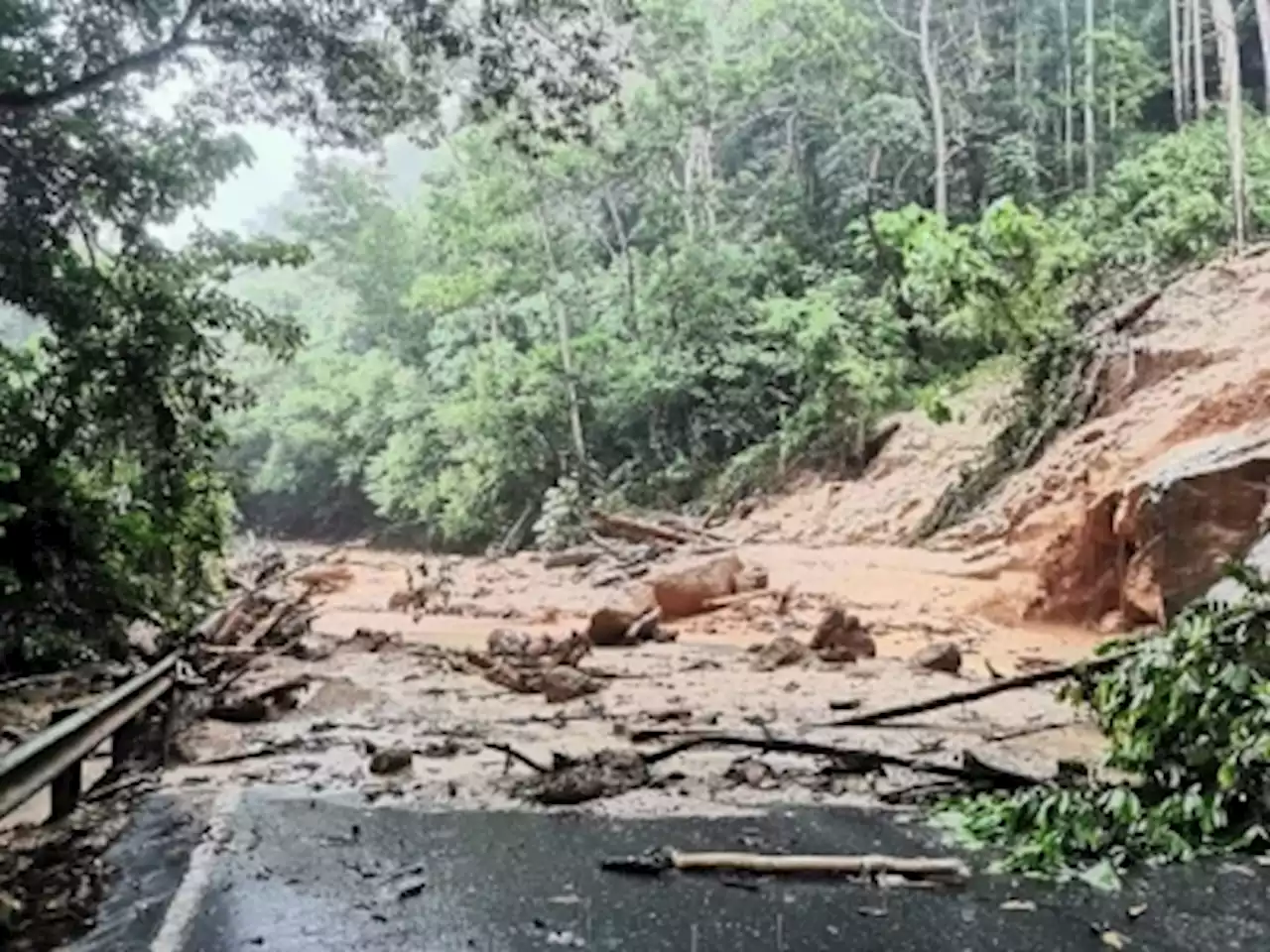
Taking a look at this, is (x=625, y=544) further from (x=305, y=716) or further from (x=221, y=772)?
(x=221, y=772)

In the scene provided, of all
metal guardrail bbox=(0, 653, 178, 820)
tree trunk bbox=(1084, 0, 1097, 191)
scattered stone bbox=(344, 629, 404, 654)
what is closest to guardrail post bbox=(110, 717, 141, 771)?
metal guardrail bbox=(0, 653, 178, 820)

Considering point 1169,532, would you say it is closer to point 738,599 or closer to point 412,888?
point 738,599

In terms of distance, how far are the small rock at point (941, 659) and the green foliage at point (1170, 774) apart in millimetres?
4810

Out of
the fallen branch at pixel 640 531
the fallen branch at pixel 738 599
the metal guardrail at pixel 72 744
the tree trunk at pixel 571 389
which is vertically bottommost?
the fallen branch at pixel 738 599

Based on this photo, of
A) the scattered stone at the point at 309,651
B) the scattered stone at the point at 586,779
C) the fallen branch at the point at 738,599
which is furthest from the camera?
the fallen branch at the point at 738,599

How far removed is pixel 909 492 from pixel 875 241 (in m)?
8.97

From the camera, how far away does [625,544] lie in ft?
74.9

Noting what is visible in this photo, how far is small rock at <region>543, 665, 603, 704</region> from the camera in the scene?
1027 cm

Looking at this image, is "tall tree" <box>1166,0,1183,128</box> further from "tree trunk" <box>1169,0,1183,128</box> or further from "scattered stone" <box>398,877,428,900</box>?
"scattered stone" <box>398,877,428,900</box>

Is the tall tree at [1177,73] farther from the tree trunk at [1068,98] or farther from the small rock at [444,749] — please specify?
the small rock at [444,749]

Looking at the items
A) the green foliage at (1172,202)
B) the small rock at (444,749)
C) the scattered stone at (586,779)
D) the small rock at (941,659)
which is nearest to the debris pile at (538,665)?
the small rock at (444,749)

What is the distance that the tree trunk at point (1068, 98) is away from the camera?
3116cm

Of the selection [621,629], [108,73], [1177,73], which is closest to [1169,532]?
[621,629]

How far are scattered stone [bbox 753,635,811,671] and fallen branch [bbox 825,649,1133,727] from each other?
378cm
